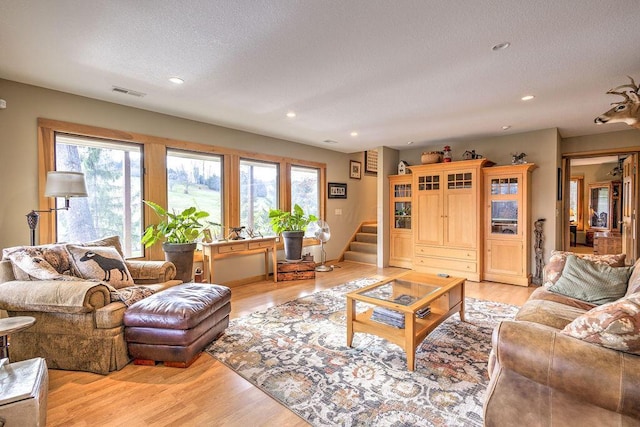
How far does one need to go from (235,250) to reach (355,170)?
3664 millimetres

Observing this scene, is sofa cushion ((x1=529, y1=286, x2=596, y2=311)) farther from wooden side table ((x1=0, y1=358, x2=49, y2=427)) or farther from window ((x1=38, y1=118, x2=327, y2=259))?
window ((x1=38, y1=118, x2=327, y2=259))

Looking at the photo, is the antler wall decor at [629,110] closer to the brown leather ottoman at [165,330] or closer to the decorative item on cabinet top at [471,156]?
the decorative item on cabinet top at [471,156]

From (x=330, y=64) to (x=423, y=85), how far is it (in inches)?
39.7

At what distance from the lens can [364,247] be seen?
21.7 ft

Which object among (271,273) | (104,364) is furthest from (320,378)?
(271,273)

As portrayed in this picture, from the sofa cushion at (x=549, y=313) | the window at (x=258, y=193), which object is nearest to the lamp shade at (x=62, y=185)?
the window at (x=258, y=193)

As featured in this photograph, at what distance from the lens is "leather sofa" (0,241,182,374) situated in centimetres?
212

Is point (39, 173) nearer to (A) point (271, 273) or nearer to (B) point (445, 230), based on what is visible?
(A) point (271, 273)

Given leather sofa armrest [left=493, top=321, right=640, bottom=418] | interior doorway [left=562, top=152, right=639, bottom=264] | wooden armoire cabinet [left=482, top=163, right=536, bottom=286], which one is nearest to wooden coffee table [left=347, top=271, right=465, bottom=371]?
leather sofa armrest [left=493, top=321, right=640, bottom=418]

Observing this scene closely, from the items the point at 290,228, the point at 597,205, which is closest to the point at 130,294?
the point at 290,228

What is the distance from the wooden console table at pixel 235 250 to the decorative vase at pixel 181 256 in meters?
0.42

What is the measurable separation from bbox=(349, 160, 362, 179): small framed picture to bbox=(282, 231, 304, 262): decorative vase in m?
2.40

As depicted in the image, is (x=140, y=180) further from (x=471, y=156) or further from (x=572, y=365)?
(x=471, y=156)

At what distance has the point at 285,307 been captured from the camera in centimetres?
359
